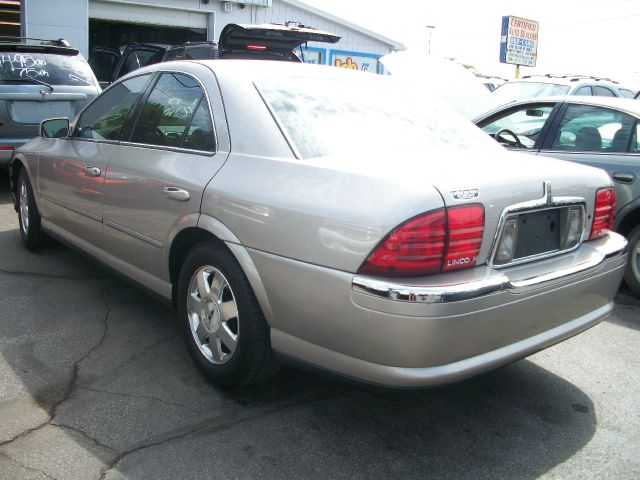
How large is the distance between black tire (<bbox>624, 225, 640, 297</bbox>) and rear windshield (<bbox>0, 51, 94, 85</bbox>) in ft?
20.7

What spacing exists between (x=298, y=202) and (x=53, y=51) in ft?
21.6

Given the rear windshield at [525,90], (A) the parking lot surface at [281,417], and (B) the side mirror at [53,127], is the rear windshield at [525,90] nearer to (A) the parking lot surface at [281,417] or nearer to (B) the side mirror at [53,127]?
(A) the parking lot surface at [281,417]

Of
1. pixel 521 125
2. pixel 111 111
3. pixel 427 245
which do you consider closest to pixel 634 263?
pixel 521 125

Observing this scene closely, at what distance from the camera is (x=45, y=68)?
26.0 ft

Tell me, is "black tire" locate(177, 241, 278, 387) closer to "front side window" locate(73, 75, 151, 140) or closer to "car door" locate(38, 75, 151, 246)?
"car door" locate(38, 75, 151, 246)

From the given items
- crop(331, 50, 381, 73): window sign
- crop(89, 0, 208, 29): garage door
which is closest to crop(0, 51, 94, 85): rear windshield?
crop(89, 0, 208, 29): garage door

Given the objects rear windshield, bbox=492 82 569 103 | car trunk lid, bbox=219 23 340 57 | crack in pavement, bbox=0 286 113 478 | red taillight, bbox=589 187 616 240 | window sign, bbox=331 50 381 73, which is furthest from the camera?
window sign, bbox=331 50 381 73

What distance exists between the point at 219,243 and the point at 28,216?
3.15 meters

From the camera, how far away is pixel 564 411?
3301mm

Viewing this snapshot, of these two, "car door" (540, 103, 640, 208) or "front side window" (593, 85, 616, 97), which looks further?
"front side window" (593, 85, 616, 97)

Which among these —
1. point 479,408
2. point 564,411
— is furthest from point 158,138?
point 564,411

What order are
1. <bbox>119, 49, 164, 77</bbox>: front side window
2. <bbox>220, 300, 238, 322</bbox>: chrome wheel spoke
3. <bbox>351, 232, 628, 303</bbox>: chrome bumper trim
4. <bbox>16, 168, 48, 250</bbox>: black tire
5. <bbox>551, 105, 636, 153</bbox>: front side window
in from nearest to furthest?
<bbox>351, 232, 628, 303</bbox>: chrome bumper trim
<bbox>220, 300, 238, 322</bbox>: chrome wheel spoke
<bbox>551, 105, 636, 153</bbox>: front side window
<bbox>16, 168, 48, 250</bbox>: black tire
<bbox>119, 49, 164, 77</bbox>: front side window

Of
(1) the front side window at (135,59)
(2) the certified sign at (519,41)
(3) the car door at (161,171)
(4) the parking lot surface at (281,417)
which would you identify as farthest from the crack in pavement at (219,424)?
(2) the certified sign at (519,41)

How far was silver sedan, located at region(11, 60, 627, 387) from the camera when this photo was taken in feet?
8.38
